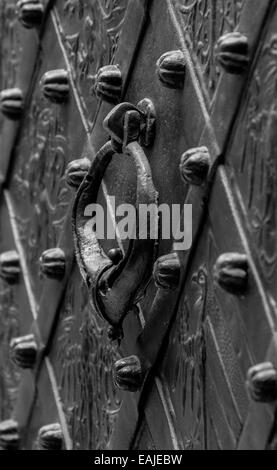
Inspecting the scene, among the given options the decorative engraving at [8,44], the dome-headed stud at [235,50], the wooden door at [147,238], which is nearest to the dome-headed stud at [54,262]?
the wooden door at [147,238]

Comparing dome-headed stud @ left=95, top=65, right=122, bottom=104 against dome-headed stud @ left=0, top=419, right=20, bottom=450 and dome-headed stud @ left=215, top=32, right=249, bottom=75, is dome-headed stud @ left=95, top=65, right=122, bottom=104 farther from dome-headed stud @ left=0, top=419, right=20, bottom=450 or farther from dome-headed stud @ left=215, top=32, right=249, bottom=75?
dome-headed stud @ left=0, top=419, right=20, bottom=450

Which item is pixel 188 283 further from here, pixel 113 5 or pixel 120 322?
pixel 113 5

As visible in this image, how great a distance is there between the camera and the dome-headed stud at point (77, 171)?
56.1 inches

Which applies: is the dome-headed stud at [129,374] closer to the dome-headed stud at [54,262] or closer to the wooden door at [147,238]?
the wooden door at [147,238]

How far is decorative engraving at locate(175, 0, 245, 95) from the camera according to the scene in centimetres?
122

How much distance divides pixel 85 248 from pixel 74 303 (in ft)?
0.55

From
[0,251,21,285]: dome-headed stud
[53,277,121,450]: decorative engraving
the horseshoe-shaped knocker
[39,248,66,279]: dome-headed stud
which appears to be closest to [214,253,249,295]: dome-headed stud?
the horseshoe-shaped knocker

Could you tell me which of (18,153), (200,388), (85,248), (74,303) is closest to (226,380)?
(200,388)

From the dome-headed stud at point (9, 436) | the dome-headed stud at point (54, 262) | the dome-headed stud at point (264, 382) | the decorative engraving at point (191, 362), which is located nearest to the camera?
the dome-headed stud at point (264, 382)

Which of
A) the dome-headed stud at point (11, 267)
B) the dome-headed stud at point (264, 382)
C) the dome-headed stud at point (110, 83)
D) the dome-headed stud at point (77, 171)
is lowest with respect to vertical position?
the dome-headed stud at point (11, 267)

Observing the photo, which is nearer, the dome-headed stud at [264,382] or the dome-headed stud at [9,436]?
the dome-headed stud at [264,382]

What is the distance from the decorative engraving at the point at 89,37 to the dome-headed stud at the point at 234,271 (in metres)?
0.29

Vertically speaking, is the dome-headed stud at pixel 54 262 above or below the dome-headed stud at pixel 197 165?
below
